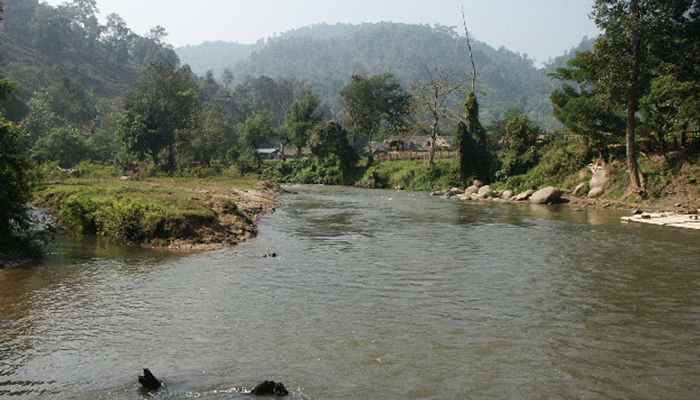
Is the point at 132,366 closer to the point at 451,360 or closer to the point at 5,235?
the point at 451,360

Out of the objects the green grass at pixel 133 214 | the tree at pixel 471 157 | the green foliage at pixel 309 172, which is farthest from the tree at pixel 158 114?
the green grass at pixel 133 214

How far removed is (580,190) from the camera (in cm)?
4944

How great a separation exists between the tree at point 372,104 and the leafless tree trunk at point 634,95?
51028 mm

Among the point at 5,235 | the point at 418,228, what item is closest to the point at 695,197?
the point at 418,228

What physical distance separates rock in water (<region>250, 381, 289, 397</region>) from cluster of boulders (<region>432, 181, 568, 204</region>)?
135 ft

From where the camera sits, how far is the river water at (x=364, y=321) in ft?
37.0

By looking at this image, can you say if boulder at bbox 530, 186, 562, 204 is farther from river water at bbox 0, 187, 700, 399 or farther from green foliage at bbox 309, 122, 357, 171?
green foliage at bbox 309, 122, 357, 171

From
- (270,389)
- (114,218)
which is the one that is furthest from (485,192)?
(270,389)

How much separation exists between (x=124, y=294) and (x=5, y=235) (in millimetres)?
7713

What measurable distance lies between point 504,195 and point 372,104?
1692 inches

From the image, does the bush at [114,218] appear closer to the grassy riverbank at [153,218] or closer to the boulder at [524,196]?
the grassy riverbank at [153,218]

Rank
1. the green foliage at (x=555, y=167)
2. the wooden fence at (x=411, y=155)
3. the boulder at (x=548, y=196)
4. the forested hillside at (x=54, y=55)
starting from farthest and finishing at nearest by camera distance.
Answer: the forested hillside at (x=54, y=55) < the wooden fence at (x=411, y=155) < the green foliage at (x=555, y=167) < the boulder at (x=548, y=196)

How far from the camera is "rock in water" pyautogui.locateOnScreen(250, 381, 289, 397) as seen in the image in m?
10.7

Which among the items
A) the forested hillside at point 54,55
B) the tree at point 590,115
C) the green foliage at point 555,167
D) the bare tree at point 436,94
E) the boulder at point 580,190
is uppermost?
the forested hillside at point 54,55
